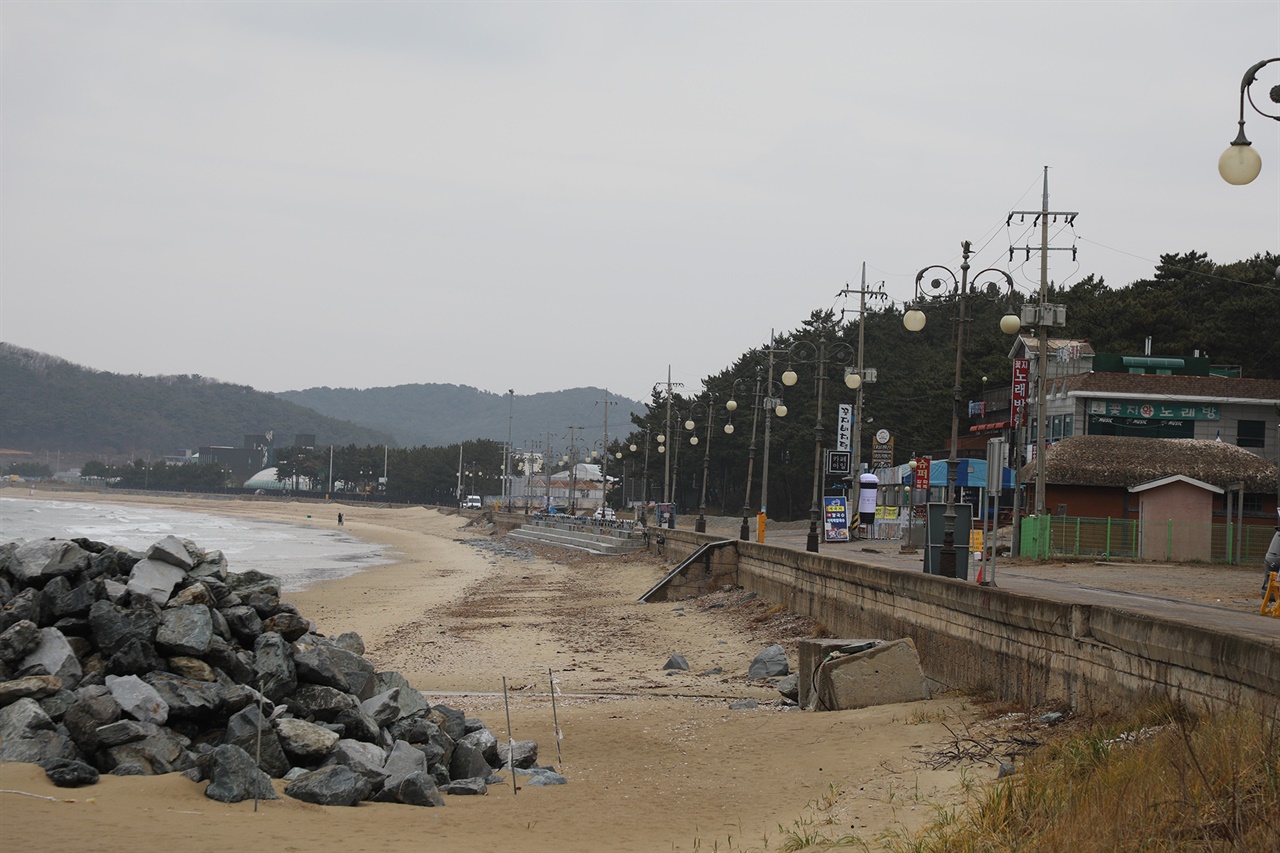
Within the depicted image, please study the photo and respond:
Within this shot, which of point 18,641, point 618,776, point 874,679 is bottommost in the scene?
point 618,776

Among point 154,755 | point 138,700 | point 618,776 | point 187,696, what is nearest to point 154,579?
point 187,696

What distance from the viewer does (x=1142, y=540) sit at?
112 ft

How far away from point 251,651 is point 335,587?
32817mm

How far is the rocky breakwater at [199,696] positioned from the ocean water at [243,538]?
89.3 ft

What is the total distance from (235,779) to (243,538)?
273ft

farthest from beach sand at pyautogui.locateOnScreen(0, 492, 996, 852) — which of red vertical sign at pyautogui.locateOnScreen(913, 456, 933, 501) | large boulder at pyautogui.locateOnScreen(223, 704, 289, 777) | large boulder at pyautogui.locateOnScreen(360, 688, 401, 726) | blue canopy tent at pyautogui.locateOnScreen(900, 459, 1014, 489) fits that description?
blue canopy tent at pyautogui.locateOnScreen(900, 459, 1014, 489)

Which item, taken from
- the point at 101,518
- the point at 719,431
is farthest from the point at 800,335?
the point at 101,518

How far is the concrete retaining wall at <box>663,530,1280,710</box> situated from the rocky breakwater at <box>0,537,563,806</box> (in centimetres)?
466

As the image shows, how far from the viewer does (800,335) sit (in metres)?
93.6

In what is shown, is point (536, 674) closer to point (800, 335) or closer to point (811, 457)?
point (811, 457)

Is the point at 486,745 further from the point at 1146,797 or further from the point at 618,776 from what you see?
the point at 1146,797

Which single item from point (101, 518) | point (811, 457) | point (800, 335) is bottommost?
point (101, 518)

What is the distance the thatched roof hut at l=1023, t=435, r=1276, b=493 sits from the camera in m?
40.5

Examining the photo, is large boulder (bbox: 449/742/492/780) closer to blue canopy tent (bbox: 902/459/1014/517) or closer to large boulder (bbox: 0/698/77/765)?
large boulder (bbox: 0/698/77/765)
